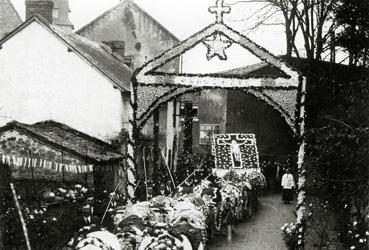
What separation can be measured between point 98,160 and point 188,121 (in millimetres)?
15451

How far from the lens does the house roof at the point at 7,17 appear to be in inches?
1471

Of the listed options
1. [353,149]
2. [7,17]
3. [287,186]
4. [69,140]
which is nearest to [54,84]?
[69,140]

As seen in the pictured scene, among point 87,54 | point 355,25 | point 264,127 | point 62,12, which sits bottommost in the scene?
point 264,127

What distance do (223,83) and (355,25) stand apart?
827 centimetres

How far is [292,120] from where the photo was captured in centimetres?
1125

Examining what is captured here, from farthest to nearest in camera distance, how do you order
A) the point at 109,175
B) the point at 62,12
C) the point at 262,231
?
the point at 62,12 → the point at 109,175 → the point at 262,231

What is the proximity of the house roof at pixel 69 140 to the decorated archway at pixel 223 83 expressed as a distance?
466 cm

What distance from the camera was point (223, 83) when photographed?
37.7 ft

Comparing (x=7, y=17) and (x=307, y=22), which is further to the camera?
(x=7, y=17)

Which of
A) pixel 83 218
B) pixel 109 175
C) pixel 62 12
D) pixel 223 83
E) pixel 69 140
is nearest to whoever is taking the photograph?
pixel 83 218

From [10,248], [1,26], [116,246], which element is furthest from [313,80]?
[1,26]

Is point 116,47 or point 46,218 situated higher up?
point 116,47

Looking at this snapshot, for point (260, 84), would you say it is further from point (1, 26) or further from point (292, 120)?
point (1, 26)

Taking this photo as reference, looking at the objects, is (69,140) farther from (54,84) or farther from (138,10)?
(138,10)
